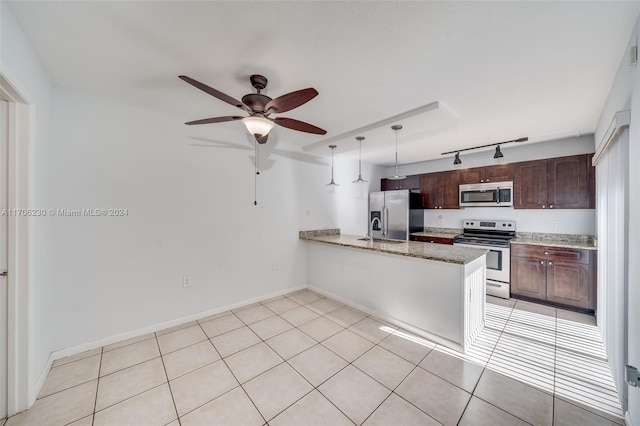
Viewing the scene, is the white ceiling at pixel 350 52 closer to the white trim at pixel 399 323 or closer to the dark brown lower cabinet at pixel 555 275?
the dark brown lower cabinet at pixel 555 275

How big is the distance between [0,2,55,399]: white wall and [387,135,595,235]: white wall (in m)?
5.53

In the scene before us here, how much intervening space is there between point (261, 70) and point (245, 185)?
5.84 ft

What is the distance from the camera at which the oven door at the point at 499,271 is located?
3582 millimetres

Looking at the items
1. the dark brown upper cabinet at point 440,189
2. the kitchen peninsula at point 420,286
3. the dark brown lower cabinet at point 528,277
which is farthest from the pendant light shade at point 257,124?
the dark brown lower cabinet at point 528,277

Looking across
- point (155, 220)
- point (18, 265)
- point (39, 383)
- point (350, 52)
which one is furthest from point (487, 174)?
point (39, 383)

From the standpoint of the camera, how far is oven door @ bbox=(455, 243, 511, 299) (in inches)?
141

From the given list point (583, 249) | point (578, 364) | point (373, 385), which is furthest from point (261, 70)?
point (583, 249)

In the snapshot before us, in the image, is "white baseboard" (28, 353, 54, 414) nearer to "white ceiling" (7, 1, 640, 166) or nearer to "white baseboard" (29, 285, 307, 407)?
"white baseboard" (29, 285, 307, 407)

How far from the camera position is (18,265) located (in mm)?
1586

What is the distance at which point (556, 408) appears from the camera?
162cm

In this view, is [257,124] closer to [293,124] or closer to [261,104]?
[261,104]

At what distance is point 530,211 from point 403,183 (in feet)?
7.37

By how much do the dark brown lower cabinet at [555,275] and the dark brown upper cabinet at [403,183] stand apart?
6.94ft

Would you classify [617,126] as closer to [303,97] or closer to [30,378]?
[303,97]
